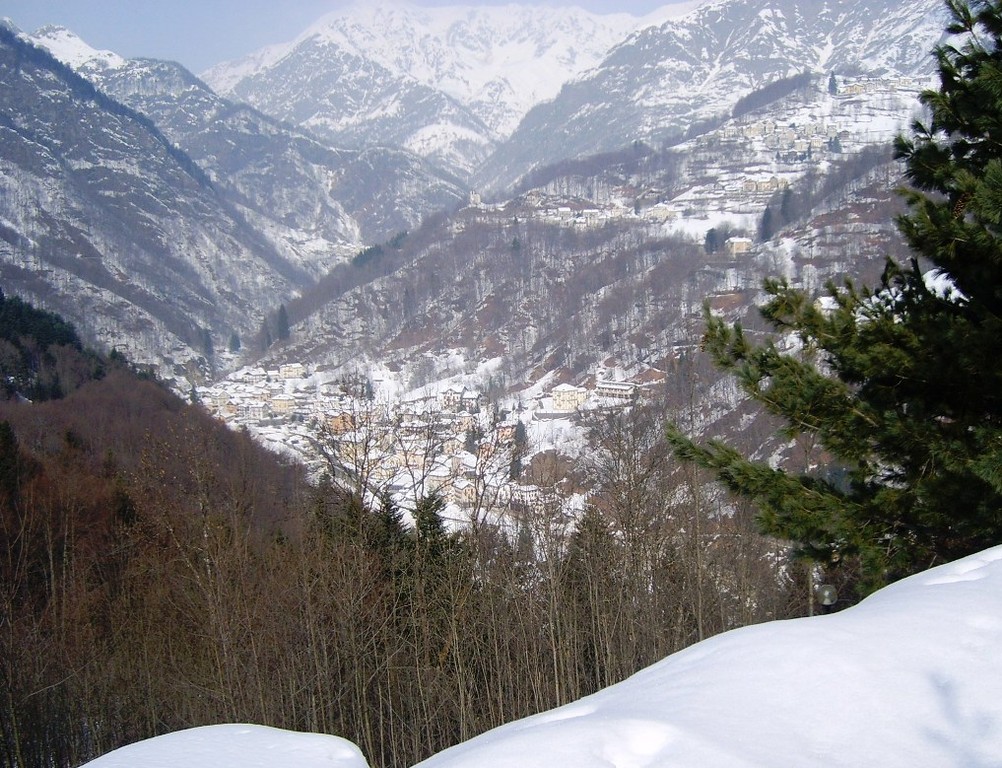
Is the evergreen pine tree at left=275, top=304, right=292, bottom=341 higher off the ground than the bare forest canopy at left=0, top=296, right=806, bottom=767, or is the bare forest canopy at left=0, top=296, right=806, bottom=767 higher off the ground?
the evergreen pine tree at left=275, top=304, right=292, bottom=341

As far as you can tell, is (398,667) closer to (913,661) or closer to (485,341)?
(913,661)

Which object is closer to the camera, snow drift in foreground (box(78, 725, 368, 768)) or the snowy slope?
the snowy slope

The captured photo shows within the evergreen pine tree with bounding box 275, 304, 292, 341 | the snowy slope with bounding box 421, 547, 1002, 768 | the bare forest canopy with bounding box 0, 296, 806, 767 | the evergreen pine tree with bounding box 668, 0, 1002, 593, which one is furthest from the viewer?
the evergreen pine tree with bounding box 275, 304, 292, 341

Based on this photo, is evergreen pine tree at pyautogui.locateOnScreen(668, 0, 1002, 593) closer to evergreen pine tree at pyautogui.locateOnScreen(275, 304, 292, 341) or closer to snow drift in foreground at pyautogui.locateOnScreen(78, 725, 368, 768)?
snow drift in foreground at pyautogui.locateOnScreen(78, 725, 368, 768)

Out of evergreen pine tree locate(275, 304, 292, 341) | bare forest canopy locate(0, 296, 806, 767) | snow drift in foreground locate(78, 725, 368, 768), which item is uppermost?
evergreen pine tree locate(275, 304, 292, 341)

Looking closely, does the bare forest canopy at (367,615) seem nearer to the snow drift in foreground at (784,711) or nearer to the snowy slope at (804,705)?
the snow drift in foreground at (784,711)

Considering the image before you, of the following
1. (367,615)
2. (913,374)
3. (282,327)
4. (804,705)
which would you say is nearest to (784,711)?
(804,705)

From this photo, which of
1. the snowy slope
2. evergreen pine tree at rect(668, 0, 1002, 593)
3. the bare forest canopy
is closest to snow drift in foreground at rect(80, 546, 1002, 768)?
the snowy slope
